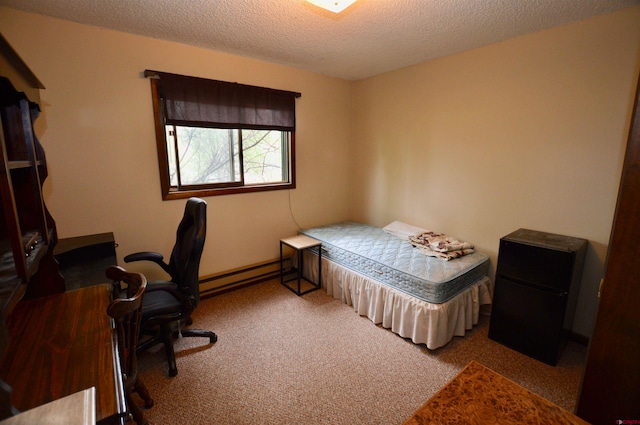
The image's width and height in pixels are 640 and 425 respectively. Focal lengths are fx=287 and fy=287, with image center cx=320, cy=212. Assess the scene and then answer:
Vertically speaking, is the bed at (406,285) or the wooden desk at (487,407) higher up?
the wooden desk at (487,407)

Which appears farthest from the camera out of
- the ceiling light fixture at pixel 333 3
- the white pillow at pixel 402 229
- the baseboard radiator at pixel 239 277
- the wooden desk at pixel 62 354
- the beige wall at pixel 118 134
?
the white pillow at pixel 402 229

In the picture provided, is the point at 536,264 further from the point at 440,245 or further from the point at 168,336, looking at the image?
the point at 168,336

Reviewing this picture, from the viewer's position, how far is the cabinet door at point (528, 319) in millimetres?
2049

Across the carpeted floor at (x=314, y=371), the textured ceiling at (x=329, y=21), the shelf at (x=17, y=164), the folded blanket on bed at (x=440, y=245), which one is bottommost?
the carpeted floor at (x=314, y=371)

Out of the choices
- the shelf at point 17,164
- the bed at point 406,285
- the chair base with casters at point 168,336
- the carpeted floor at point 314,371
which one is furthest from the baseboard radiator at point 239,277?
the shelf at point 17,164

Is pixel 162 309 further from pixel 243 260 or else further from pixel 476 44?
pixel 476 44

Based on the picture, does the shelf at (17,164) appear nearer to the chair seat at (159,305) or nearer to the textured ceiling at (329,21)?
the chair seat at (159,305)

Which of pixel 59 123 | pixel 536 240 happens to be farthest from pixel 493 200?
pixel 59 123

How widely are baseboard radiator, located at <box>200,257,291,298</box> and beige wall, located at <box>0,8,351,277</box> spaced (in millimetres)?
85

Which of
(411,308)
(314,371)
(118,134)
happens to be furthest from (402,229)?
(118,134)

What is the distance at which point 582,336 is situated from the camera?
231 cm

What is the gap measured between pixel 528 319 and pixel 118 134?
142 inches

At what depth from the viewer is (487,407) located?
1.01 metres

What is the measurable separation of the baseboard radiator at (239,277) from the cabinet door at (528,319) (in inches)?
91.5
